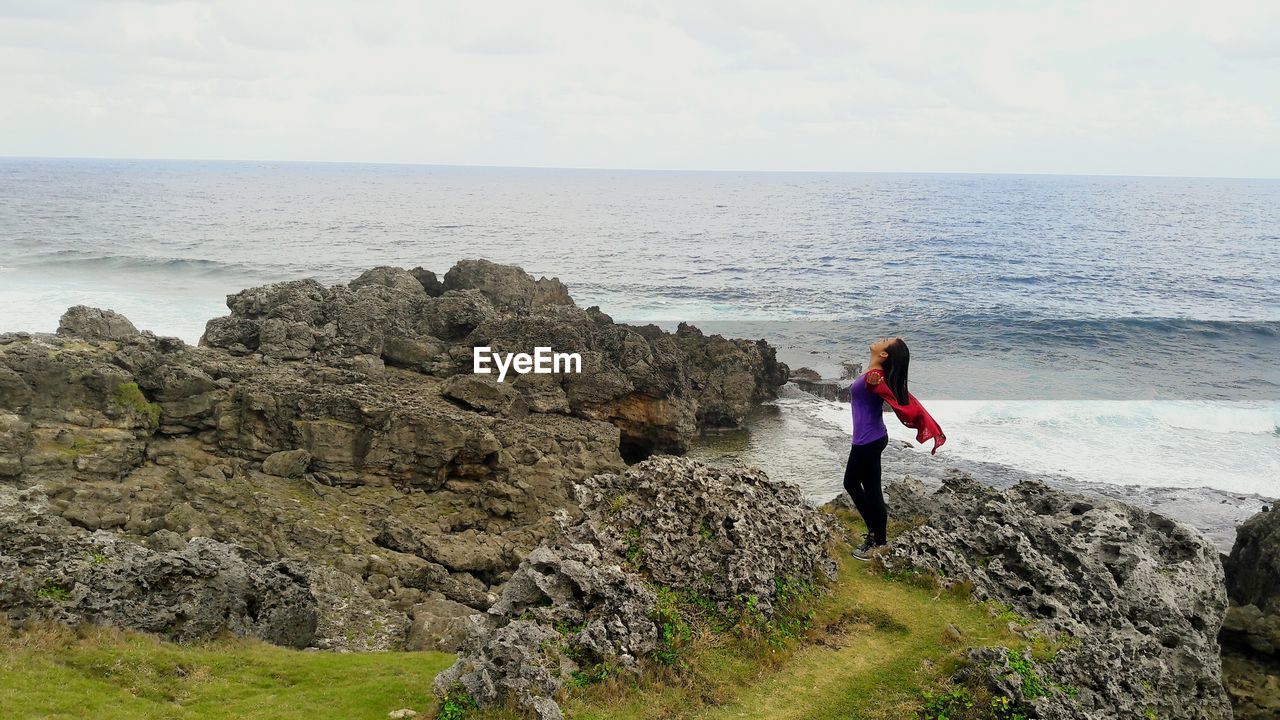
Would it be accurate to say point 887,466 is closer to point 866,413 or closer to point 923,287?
point 866,413

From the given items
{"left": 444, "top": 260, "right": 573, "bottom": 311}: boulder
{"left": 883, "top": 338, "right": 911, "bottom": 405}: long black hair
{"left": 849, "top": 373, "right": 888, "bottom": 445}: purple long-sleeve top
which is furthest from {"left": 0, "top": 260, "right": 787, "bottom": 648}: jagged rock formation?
{"left": 883, "top": 338, "right": 911, "bottom": 405}: long black hair

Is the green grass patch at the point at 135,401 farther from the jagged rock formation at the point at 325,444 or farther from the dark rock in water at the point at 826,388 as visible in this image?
the dark rock in water at the point at 826,388

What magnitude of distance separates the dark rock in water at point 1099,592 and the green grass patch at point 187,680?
710 cm

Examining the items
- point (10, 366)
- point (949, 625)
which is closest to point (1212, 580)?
point (949, 625)

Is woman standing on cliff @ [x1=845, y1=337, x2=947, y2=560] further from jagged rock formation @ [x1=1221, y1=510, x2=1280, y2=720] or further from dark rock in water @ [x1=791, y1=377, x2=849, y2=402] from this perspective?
dark rock in water @ [x1=791, y1=377, x2=849, y2=402]

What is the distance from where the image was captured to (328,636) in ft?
48.9

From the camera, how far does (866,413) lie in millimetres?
11898

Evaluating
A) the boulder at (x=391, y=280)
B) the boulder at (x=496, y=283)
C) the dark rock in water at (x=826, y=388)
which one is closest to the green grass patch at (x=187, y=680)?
the boulder at (x=391, y=280)

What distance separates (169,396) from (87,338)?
3.50m

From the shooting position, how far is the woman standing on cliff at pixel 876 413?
1173cm

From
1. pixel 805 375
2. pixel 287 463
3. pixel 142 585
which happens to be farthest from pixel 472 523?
pixel 805 375

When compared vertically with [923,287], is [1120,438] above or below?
below

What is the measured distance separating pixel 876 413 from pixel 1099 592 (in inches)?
160
